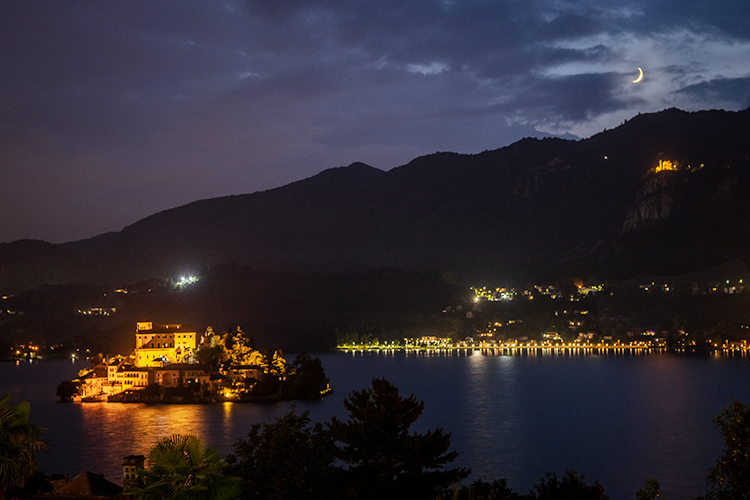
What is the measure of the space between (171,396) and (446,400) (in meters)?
18.4

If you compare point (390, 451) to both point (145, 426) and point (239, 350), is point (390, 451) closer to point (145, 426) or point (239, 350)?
point (145, 426)

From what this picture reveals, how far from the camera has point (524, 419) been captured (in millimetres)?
47875

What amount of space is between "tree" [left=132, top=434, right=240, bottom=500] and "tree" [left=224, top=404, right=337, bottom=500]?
8.08 ft

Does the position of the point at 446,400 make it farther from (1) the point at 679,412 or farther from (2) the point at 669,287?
(2) the point at 669,287

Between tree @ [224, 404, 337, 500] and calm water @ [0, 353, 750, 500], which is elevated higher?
tree @ [224, 404, 337, 500]

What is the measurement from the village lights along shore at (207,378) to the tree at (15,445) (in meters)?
46.3

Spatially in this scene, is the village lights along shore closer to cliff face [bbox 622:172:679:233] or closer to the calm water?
the calm water

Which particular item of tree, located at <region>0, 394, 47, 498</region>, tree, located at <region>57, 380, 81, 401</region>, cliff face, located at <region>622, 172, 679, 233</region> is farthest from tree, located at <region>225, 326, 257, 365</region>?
cliff face, located at <region>622, 172, 679, 233</region>

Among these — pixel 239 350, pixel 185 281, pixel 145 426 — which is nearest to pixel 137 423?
pixel 145 426

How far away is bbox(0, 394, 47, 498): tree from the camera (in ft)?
30.6

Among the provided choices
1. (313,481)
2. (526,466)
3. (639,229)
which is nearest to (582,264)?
(639,229)

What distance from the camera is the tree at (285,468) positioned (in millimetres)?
11062

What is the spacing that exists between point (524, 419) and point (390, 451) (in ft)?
111

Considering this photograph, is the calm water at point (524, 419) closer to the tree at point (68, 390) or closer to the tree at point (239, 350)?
the tree at point (68, 390)
